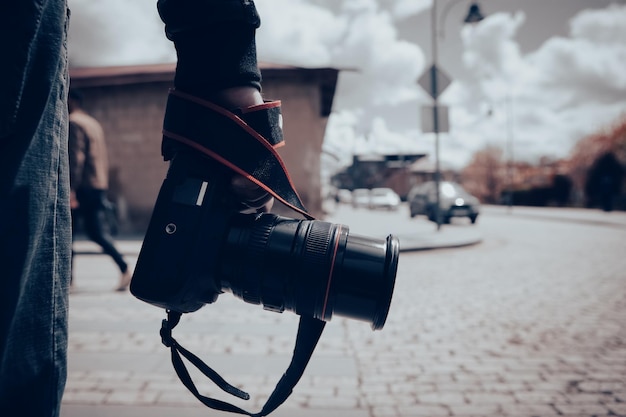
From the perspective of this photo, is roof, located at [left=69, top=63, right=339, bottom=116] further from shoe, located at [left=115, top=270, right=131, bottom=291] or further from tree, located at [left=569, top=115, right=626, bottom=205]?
tree, located at [left=569, top=115, right=626, bottom=205]

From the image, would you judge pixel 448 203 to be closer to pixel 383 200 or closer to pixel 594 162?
pixel 383 200

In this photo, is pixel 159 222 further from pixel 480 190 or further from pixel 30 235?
pixel 480 190

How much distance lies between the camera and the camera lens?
0.95 metres

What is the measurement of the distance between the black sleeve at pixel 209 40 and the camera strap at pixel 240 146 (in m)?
0.05

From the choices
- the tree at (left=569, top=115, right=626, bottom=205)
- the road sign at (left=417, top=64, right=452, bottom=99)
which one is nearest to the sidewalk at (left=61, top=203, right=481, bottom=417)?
the road sign at (left=417, top=64, right=452, bottom=99)

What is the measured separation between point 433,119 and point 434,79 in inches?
36.9

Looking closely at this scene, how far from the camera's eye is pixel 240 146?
935mm

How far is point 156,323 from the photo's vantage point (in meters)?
3.60

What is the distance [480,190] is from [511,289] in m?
43.5

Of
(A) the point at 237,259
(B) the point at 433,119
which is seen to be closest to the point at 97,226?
(A) the point at 237,259

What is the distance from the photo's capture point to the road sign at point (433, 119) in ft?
32.1

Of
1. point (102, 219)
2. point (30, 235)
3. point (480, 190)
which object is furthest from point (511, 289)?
point (480, 190)

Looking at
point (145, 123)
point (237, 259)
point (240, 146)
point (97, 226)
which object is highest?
point (145, 123)

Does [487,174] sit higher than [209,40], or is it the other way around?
[487,174]
